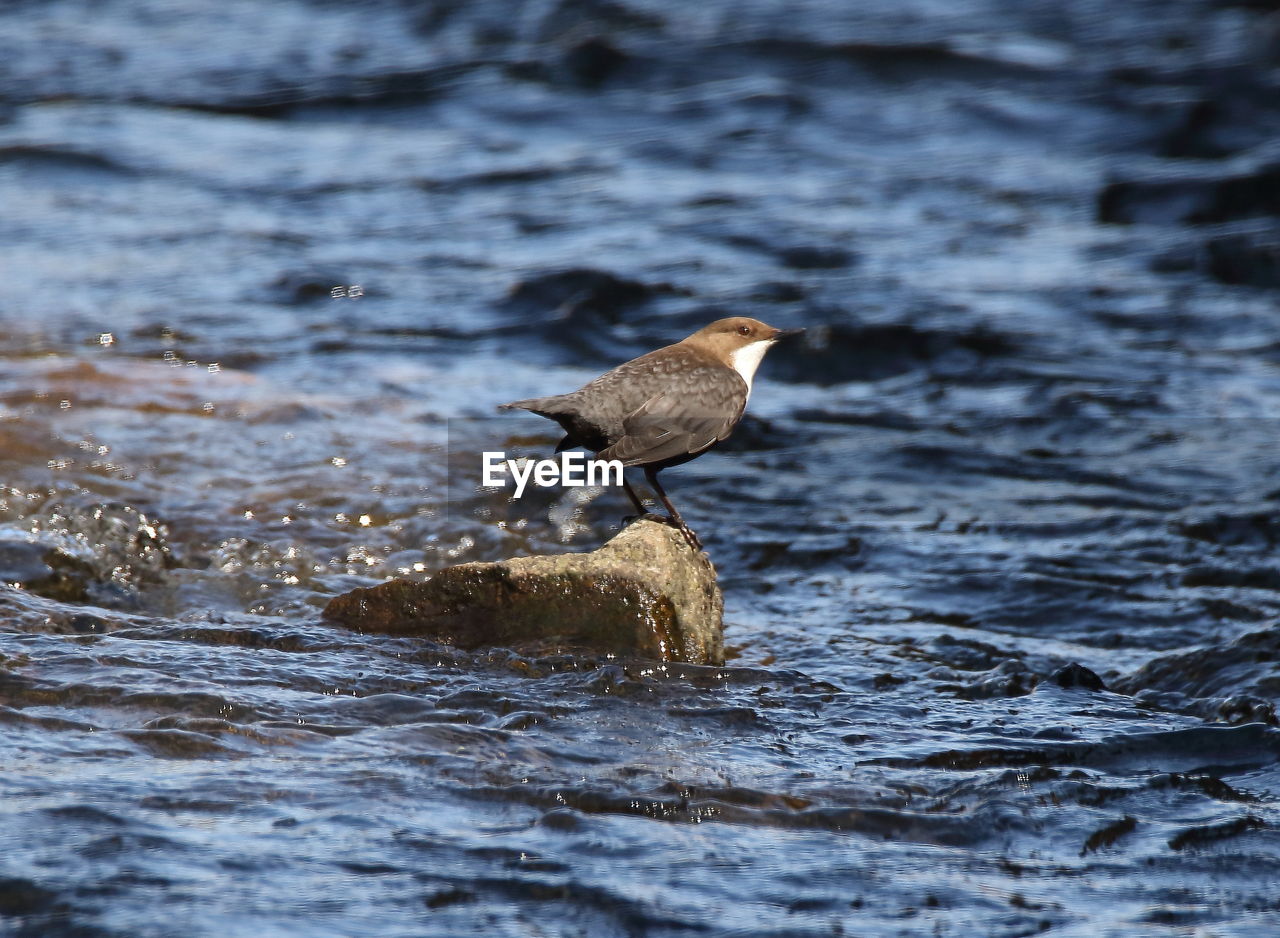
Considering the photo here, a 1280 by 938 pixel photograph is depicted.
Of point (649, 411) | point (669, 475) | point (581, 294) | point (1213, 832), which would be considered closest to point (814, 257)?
point (581, 294)

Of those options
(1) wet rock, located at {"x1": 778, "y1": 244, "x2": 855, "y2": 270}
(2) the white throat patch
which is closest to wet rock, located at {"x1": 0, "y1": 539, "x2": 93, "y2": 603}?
(2) the white throat patch

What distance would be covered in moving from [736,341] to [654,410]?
3.08 feet

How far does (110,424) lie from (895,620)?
146 inches

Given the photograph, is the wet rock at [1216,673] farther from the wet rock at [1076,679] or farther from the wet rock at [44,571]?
the wet rock at [44,571]

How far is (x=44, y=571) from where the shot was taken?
17.0ft

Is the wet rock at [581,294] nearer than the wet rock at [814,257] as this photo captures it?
Yes

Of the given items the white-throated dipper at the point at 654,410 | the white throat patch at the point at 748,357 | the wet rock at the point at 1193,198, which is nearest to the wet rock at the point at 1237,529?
the white throat patch at the point at 748,357

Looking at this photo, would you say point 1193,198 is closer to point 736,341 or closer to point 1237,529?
point 1237,529

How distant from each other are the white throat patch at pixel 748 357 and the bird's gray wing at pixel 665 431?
670 millimetres

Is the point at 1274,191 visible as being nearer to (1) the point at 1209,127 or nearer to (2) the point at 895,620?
(1) the point at 1209,127
